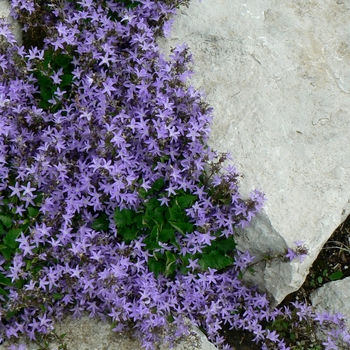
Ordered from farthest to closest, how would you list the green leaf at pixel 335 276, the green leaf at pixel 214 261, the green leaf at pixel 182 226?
the green leaf at pixel 335 276
the green leaf at pixel 214 261
the green leaf at pixel 182 226

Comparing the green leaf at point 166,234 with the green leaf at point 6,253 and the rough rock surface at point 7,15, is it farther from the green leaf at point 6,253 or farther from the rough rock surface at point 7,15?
the rough rock surface at point 7,15

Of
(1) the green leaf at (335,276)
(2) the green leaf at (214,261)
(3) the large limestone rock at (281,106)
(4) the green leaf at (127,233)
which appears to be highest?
(3) the large limestone rock at (281,106)

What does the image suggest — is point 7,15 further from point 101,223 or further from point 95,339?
point 95,339

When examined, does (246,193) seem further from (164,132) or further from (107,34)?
(107,34)

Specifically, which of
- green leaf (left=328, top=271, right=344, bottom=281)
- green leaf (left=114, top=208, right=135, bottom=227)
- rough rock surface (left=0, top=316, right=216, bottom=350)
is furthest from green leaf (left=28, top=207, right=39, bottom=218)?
green leaf (left=328, top=271, right=344, bottom=281)

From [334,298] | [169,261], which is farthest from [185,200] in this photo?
[334,298]

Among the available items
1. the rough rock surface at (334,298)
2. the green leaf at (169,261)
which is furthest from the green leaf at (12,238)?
the rough rock surface at (334,298)

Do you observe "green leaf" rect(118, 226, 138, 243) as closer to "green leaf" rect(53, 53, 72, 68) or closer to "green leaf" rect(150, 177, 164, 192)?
"green leaf" rect(150, 177, 164, 192)
